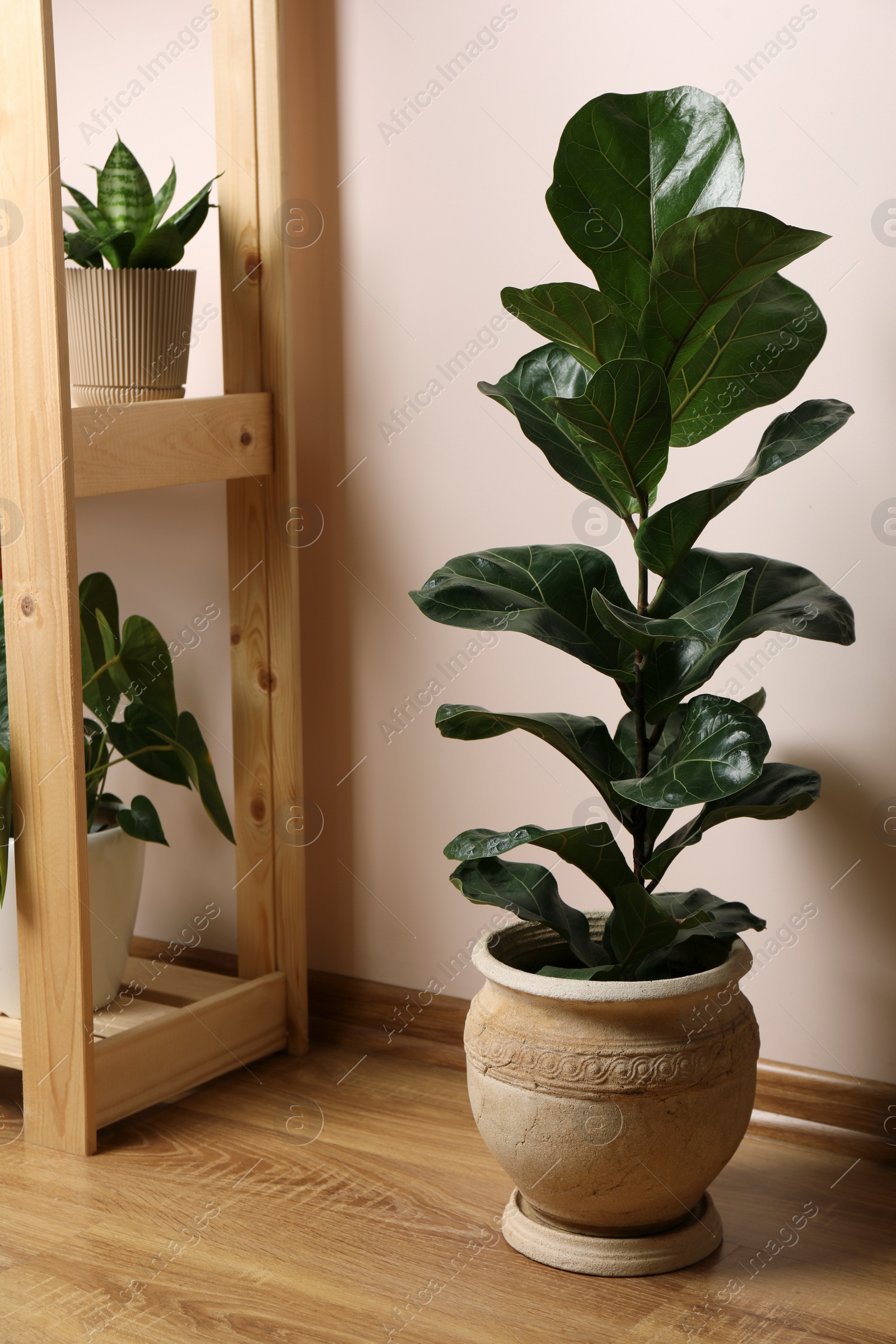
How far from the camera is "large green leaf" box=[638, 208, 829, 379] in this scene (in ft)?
3.30

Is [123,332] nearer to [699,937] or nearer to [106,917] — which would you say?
[106,917]

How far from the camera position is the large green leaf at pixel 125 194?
1.40m

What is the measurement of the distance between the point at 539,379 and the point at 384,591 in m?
0.48

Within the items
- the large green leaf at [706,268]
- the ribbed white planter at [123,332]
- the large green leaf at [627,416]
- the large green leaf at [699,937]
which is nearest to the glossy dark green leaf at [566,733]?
the large green leaf at [699,937]

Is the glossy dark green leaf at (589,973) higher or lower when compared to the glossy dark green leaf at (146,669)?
lower

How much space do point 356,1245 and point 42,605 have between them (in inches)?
26.8

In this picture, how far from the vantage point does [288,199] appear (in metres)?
1.57

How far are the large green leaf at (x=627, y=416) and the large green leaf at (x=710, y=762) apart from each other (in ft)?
0.67

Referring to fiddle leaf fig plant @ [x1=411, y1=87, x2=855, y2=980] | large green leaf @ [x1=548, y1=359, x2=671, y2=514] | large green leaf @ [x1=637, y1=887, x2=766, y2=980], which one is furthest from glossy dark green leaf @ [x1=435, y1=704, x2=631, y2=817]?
large green leaf @ [x1=548, y1=359, x2=671, y2=514]

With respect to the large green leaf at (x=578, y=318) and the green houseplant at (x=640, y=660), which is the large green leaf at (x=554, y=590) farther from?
the large green leaf at (x=578, y=318)

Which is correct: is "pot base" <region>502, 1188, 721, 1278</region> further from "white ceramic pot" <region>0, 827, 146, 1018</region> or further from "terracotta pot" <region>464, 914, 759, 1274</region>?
"white ceramic pot" <region>0, 827, 146, 1018</region>

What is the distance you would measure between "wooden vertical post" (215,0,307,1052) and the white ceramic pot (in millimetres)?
145

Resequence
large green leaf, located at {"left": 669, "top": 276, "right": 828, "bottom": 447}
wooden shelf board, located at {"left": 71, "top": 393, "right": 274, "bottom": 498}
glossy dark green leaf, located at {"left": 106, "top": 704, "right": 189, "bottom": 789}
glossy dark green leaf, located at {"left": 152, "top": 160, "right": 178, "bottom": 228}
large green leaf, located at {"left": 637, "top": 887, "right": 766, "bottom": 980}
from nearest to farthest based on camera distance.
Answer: large green leaf, located at {"left": 669, "top": 276, "right": 828, "bottom": 447}, large green leaf, located at {"left": 637, "top": 887, "right": 766, "bottom": 980}, wooden shelf board, located at {"left": 71, "top": 393, "right": 274, "bottom": 498}, glossy dark green leaf, located at {"left": 152, "top": 160, "right": 178, "bottom": 228}, glossy dark green leaf, located at {"left": 106, "top": 704, "right": 189, "bottom": 789}

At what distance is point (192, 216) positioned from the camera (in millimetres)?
1466
